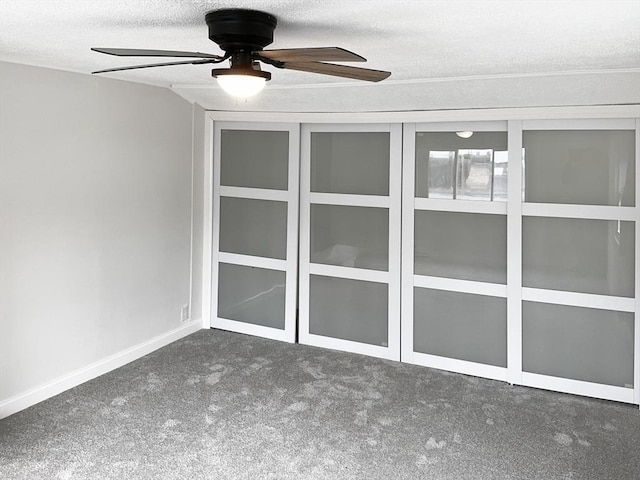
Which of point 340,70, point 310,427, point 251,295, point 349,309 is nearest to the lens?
point 340,70

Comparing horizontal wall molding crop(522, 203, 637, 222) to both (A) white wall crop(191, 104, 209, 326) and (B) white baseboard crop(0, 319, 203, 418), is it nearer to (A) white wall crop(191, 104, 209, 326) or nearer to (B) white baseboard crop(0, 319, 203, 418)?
(A) white wall crop(191, 104, 209, 326)

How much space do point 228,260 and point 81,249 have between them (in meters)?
1.48

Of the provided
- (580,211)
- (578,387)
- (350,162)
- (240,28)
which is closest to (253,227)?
(350,162)

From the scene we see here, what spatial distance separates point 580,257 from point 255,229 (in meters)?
2.64

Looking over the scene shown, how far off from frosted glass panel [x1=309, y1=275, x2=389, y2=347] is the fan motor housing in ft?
8.90

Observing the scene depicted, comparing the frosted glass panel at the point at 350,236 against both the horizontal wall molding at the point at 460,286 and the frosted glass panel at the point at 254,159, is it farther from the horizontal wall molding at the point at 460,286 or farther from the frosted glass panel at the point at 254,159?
the frosted glass panel at the point at 254,159

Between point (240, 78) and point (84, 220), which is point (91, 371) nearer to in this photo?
point (84, 220)

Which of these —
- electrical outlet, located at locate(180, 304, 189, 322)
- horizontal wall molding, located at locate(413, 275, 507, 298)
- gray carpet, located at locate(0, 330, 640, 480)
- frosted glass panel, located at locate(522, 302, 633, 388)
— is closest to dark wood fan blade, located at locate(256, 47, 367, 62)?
gray carpet, located at locate(0, 330, 640, 480)

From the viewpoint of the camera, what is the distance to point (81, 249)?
12.5ft

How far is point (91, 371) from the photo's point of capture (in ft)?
12.9

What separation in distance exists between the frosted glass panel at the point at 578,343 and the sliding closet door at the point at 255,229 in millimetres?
1966

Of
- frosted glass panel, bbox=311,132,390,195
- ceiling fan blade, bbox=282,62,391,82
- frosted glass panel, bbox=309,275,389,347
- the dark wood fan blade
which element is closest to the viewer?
the dark wood fan blade

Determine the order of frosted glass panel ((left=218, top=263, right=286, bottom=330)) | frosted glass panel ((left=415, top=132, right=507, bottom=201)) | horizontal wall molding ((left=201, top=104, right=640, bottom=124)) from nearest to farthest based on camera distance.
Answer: horizontal wall molding ((left=201, top=104, right=640, bottom=124)) < frosted glass panel ((left=415, top=132, right=507, bottom=201)) < frosted glass panel ((left=218, top=263, right=286, bottom=330))

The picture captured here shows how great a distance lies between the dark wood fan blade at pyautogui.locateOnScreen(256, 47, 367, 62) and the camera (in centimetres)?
182
